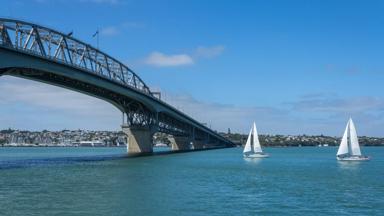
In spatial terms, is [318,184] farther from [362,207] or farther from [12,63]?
[12,63]

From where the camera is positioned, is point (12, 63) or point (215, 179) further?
point (12, 63)

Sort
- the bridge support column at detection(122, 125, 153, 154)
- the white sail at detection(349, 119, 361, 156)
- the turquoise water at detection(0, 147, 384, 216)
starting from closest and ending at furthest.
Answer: the turquoise water at detection(0, 147, 384, 216) < the white sail at detection(349, 119, 361, 156) < the bridge support column at detection(122, 125, 153, 154)

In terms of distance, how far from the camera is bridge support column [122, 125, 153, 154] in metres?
137

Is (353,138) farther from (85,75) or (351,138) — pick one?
(85,75)

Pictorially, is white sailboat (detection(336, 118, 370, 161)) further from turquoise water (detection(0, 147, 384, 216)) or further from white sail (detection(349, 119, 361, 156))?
turquoise water (detection(0, 147, 384, 216))

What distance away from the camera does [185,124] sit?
18912cm

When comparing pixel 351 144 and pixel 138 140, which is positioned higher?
pixel 138 140

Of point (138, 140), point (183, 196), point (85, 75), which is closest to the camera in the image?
point (183, 196)

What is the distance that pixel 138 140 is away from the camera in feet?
454

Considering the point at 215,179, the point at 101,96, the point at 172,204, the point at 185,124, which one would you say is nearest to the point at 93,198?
the point at 172,204

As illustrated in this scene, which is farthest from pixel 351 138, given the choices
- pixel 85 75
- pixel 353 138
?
pixel 85 75

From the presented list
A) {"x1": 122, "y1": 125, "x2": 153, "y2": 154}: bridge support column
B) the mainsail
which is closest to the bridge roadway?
{"x1": 122, "y1": 125, "x2": 153, "y2": 154}: bridge support column

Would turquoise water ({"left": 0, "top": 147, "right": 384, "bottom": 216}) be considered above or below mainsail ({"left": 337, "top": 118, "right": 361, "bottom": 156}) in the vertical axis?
below

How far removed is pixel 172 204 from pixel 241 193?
30.4 feet
